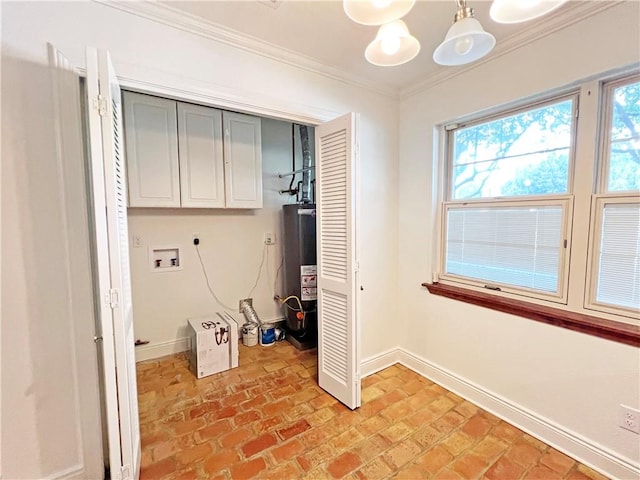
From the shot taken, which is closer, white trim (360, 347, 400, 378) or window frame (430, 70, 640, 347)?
window frame (430, 70, 640, 347)

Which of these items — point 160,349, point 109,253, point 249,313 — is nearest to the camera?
point 109,253

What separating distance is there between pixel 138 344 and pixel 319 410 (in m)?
1.90

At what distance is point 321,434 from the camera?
1828 millimetres

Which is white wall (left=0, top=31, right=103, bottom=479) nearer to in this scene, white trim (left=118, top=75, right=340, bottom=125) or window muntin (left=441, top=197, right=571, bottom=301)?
white trim (left=118, top=75, right=340, bottom=125)

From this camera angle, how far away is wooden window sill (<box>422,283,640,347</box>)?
1.48 meters

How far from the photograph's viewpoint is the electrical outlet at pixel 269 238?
3473 millimetres

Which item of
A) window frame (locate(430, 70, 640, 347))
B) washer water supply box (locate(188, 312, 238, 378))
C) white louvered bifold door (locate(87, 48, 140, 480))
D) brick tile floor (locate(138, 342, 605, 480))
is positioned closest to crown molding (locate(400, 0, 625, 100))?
window frame (locate(430, 70, 640, 347))

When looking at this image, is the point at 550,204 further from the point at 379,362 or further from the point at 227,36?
the point at 227,36

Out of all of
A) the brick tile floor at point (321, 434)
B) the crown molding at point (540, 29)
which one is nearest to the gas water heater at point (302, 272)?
the brick tile floor at point (321, 434)

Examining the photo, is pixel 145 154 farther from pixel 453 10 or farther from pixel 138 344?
pixel 453 10

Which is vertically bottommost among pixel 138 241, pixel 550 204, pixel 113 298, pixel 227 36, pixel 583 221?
pixel 113 298

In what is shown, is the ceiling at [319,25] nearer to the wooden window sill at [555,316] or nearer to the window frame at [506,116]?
the window frame at [506,116]

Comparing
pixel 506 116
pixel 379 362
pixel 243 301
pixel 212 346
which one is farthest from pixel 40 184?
pixel 506 116

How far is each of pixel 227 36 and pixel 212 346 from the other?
92.4 inches
